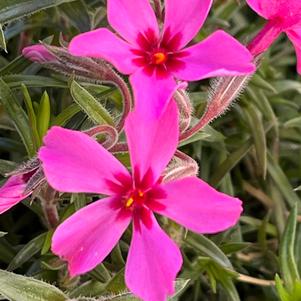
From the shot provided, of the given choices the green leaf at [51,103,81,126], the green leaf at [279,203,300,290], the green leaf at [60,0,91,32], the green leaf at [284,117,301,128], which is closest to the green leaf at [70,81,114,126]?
the green leaf at [51,103,81,126]

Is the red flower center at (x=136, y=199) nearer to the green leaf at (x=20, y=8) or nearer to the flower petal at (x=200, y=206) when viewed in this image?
the flower petal at (x=200, y=206)

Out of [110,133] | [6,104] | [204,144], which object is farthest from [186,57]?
[204,144]

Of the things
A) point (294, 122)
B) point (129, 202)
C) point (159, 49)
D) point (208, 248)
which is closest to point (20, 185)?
point (129, 202)

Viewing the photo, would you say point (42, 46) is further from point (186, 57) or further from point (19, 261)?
point (19, 261)

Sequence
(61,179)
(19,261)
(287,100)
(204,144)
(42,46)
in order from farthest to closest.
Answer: (287,100), (204,144), (19,261), (42,46), (61,179)

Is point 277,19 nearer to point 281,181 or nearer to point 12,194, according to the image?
point 12,194

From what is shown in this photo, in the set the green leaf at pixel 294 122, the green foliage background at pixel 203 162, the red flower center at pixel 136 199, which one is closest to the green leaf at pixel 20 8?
the green foliage background at pixel 203 162

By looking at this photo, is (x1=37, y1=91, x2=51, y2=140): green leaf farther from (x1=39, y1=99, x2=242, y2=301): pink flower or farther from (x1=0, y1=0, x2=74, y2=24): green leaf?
(x1=39, y1=99, x2=242, y2=301): pink flower
